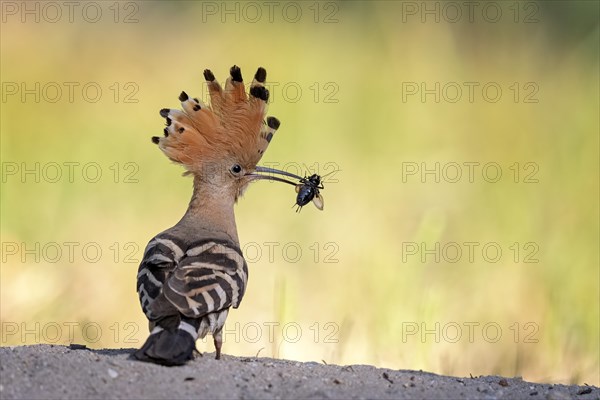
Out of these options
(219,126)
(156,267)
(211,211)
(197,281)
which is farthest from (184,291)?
(219,126)

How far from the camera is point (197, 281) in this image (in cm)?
439

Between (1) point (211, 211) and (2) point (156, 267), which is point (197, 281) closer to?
(2) point (156, 267)

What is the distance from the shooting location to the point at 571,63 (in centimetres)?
797

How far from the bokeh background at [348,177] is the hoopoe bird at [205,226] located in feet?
2.64

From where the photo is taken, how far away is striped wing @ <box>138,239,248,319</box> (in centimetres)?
427

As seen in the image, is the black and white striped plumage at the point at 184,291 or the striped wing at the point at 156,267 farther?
the striped wing at the point at 156,267

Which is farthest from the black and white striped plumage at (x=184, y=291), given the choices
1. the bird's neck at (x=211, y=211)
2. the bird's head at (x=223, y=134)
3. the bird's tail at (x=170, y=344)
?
the bird's head at (x=223, y=134)

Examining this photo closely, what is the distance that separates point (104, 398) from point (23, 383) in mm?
302

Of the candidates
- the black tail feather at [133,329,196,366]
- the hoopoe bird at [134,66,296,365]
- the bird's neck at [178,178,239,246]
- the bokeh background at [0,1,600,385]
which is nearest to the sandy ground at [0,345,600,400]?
the black tail feather at [133,329,196,366]

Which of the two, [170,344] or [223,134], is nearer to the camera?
[170,344]

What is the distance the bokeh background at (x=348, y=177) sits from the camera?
605 centimetres

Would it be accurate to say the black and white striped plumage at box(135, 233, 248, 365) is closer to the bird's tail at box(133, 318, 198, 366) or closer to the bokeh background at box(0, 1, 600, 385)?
the bird's tail at box(133, 318, 198, 366)

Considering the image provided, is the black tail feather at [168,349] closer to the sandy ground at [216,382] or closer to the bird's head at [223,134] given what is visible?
the sandy ground at [216,382]

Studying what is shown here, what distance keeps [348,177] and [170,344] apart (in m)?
3.37
